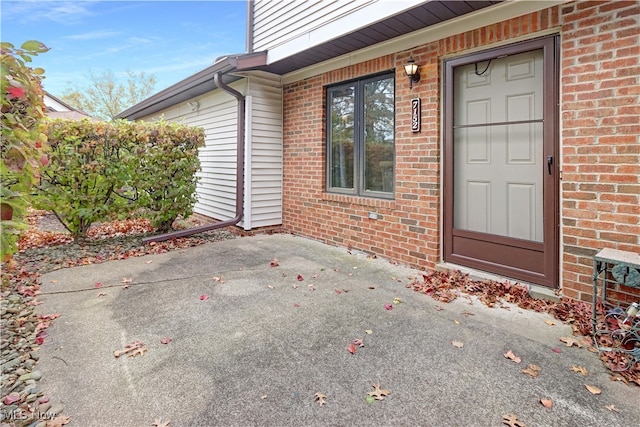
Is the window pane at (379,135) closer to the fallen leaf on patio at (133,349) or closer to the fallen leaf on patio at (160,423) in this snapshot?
the fallen leaf on patio at (133,349)

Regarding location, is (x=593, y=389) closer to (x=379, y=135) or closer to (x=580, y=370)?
(x=580, y=370)

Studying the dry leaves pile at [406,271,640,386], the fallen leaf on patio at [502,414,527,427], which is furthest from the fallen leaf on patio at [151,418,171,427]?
the dry leaves pile at [406,271,640,386]

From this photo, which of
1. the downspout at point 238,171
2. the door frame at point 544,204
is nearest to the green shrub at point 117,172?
the downspout at point 238,171

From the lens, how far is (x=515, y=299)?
10.0 ft

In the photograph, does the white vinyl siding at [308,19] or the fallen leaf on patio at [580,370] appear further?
the white vinyl siding at [308,19]

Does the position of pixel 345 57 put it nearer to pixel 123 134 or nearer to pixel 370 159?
pixel 370 159

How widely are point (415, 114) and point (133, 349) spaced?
355 cm

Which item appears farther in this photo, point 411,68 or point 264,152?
point 264,152

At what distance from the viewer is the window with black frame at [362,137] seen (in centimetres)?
445

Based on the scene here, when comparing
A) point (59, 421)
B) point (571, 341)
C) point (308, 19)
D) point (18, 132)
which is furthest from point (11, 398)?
point (308, 19)

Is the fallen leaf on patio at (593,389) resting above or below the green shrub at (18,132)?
below

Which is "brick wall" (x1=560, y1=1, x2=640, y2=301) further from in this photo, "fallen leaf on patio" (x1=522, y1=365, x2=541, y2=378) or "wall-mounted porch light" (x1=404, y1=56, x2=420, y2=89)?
"wall-mounted porch light" (x1=404, y1=56, x2=420, y2=89)

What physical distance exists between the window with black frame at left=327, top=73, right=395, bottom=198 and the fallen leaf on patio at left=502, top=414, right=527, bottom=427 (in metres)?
3.03

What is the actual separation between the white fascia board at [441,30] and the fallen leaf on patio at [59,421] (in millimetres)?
4397
